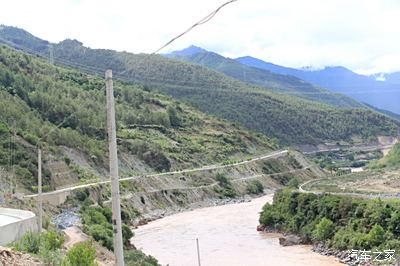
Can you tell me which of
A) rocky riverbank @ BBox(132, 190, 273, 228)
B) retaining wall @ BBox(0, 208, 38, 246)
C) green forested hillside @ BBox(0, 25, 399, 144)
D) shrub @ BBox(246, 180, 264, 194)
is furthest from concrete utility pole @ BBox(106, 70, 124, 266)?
green forested hillside @ BBox(0, 25, 399, 144)

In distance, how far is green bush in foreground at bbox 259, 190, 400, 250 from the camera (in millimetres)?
38656

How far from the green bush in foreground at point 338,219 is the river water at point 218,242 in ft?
5.60

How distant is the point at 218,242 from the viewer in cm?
4788

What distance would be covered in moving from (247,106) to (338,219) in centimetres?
11674

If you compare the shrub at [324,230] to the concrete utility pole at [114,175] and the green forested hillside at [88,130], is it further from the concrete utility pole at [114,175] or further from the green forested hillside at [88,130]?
the concrete utility pole at [114,175]

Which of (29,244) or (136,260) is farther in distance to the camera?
(136,260)

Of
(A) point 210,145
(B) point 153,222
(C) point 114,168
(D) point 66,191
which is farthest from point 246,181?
(C) point 114,168

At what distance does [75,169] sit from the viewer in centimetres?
6619

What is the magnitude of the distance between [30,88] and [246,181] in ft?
112

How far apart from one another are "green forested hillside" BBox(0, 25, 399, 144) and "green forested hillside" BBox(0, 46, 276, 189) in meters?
34.0

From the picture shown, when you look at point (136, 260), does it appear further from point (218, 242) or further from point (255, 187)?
point (255, 187)

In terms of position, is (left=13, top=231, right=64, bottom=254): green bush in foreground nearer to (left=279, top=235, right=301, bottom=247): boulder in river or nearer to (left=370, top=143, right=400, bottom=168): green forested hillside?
(left=279, top=235, right=301, bottom=247): boulder in river

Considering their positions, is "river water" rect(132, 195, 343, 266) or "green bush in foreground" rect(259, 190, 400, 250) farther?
"river water" rect(132, 195, 343, 266)

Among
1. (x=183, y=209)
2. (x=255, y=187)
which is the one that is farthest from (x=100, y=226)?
(x=255, y=187)
